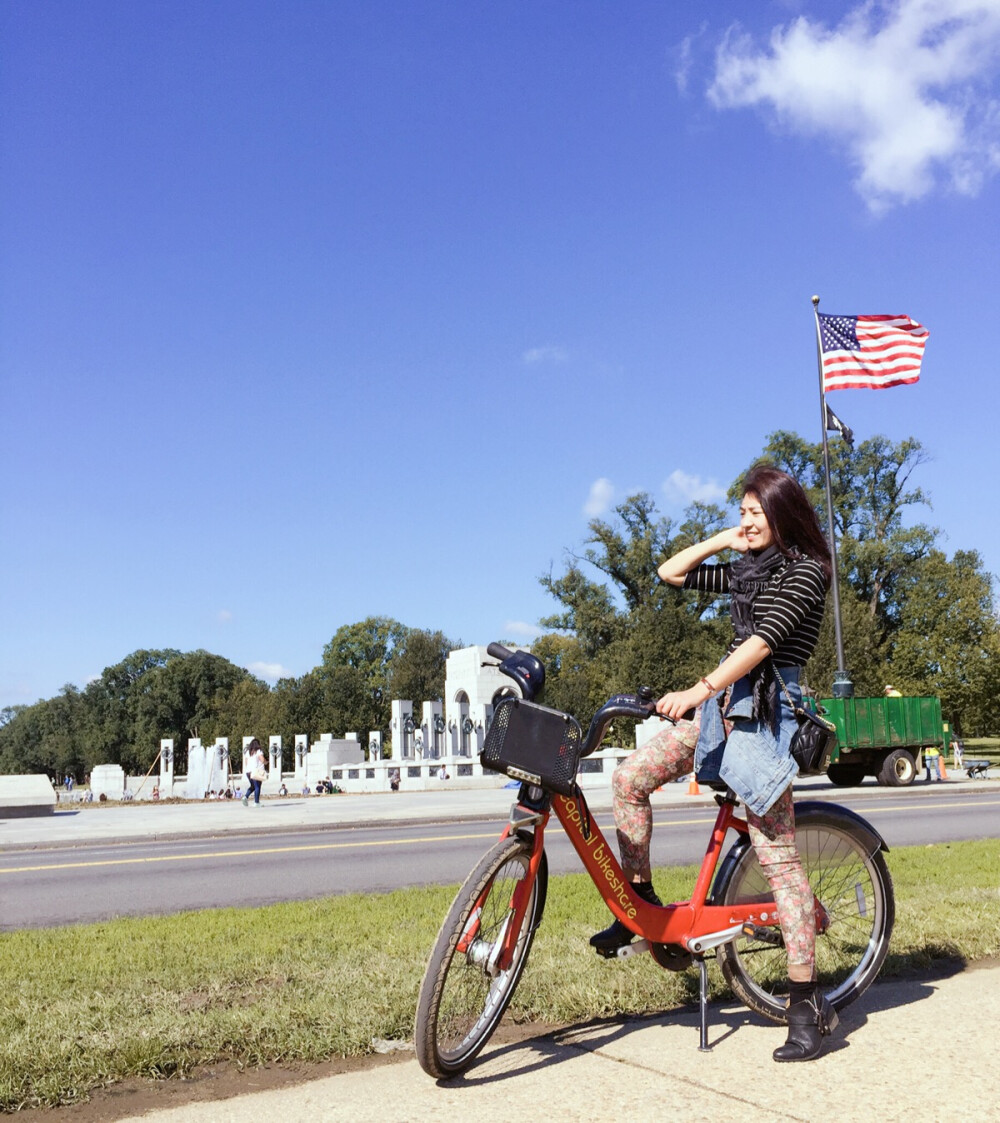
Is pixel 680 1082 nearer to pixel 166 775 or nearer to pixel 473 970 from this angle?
pixel 473 970

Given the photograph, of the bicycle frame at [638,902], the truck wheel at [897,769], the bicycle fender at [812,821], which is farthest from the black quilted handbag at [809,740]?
the truck wheel at [897,769]

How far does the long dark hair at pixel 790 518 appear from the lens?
3.75 m

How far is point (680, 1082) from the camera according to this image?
3.27m

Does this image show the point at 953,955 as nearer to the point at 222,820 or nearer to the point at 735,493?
the point at 222,820

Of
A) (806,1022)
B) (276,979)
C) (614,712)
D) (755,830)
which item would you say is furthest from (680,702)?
(276,979)

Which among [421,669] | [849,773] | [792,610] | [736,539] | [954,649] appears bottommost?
[849,773]

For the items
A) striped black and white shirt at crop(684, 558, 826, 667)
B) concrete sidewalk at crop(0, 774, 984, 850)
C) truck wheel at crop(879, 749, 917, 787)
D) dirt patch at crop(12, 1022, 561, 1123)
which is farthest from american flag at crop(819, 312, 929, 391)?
dirt patch at crop(12, 1022, 561, 1123)

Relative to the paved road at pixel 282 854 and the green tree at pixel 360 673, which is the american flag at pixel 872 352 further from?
the green tree at pixel 360 673

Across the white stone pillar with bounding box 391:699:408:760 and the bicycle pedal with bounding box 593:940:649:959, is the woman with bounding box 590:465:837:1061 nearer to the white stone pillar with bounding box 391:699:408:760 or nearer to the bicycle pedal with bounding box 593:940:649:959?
the bicycle pedal with bounding box 593:940:649:959

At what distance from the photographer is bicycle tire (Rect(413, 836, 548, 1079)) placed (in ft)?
10.7

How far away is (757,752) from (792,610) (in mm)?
475

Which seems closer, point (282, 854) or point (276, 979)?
point (276, 979)

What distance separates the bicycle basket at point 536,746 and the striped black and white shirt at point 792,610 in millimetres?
691

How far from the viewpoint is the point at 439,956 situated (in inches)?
128
